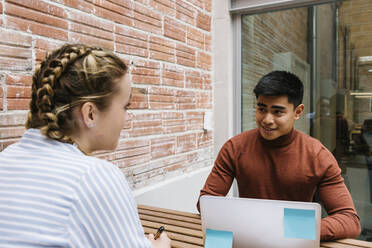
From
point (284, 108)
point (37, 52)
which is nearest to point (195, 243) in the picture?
point (284, 108)

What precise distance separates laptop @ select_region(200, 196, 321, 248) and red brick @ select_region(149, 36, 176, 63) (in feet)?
5.78

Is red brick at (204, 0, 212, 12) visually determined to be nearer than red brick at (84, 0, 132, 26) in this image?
No

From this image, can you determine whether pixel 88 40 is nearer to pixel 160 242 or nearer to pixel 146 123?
pixel 146 123

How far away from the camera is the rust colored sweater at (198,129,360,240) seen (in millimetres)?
1764

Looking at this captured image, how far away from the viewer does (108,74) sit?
982 mm

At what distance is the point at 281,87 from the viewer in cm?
189

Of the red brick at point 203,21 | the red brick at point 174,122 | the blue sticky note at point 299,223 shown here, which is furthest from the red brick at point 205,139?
the blue sticky note at point 299,223

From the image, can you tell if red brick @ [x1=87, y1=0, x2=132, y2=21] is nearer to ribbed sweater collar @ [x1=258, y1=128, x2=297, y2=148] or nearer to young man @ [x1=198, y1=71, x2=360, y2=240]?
young man @ [x1=198, y1=71, x2=360, y2=240]

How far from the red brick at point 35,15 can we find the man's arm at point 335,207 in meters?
1.75

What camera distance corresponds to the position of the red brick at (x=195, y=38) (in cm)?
316

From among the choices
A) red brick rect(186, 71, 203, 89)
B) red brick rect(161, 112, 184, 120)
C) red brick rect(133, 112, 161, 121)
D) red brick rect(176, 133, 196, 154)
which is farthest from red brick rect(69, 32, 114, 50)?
red brick rect(176, 133, 196, 154)

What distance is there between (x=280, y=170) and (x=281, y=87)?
497 mm

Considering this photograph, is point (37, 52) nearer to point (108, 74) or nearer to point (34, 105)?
point (34, 105)

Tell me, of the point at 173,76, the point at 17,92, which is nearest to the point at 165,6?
the point at 173,76
